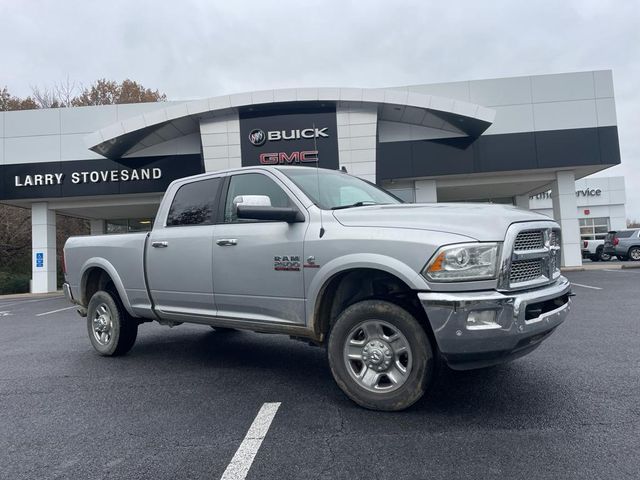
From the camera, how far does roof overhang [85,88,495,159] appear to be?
50.1ft

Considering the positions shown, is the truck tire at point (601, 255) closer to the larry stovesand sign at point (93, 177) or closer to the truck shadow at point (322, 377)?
the larry stovesand sign at point (93, 177)

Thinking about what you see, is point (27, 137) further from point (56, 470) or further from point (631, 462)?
point (631, 462)

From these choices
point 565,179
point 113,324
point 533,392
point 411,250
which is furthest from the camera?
point 565,179

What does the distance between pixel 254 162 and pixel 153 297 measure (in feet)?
38.8

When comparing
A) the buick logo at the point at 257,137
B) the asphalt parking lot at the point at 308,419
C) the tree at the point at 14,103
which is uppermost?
the tree at the point at 14,103

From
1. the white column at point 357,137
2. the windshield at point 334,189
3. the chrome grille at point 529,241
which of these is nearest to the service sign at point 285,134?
the white column at point 357,137

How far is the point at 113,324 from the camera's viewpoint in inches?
219

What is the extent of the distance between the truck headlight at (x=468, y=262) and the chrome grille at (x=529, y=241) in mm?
254

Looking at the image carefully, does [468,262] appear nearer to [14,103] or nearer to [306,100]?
[306,100]

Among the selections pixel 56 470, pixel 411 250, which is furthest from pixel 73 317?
pixel 411 250

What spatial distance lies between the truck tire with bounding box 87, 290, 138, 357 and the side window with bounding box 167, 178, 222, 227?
55.0 inches

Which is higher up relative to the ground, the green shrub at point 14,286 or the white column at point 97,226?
the white column at point 97,226

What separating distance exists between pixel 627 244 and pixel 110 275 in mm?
25043

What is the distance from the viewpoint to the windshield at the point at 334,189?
410 centimetres
